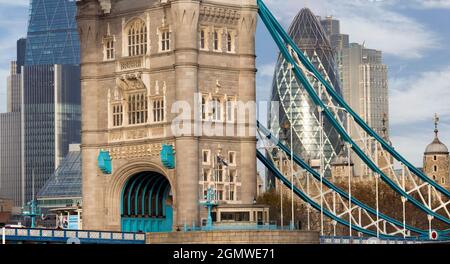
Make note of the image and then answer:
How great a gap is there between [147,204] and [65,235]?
1947 cm

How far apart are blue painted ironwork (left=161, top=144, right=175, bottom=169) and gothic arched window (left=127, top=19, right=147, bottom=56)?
7660 millimetres

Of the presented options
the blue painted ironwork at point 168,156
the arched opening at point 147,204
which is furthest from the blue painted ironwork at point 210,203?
the arched opening at point 147,204

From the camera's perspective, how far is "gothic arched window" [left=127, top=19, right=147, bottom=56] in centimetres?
9362

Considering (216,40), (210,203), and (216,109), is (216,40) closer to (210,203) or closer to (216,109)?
(216,109)

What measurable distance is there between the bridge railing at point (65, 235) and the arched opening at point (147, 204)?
30.8 ft

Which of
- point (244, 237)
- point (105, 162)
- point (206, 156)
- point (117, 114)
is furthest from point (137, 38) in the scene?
point (244, 237)

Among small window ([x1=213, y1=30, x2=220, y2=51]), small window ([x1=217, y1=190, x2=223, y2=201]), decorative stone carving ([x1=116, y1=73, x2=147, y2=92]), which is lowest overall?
small window ([x1=217, y1=190, x2=223, y2=201])

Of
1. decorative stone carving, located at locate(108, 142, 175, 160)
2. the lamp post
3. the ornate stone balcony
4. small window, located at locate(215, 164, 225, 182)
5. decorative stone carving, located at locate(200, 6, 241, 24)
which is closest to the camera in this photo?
the lamp post

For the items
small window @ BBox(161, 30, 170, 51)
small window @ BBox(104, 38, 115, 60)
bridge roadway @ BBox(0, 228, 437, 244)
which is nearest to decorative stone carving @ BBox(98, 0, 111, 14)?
small window @ BBox(104, 38, 115, 60)

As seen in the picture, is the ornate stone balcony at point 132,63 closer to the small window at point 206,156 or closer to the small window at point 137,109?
the small window at point 137,109

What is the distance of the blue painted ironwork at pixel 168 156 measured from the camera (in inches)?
3558

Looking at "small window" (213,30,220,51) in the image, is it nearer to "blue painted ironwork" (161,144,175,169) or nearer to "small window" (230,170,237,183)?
"blue painted ironwork" (161,144,175,169)

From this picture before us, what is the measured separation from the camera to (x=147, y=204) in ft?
319
